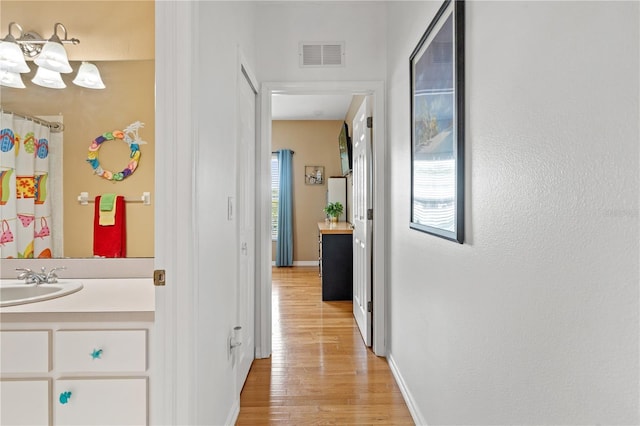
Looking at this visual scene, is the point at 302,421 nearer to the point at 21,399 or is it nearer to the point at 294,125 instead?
the point at 21,399

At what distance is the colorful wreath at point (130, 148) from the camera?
2031mm

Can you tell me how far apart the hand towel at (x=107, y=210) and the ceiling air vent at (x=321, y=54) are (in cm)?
170

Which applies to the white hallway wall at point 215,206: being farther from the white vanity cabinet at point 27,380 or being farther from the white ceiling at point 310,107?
the white ceiling at point 310,107

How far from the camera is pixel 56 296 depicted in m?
1.55

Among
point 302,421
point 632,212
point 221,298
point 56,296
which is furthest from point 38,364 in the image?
point 632,212

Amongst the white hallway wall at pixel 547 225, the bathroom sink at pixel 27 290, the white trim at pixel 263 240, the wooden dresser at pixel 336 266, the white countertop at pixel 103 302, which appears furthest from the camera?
the wooden dresser at pixel 336 266

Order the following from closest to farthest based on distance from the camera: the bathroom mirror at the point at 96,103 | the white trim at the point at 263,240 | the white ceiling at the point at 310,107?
the bathroom mirror at the point at 96,103 < the white trim at the point at 263,240 < the white ceiling at the point at 310,107

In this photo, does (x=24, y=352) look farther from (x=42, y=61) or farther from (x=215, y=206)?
(x=42, y=61)

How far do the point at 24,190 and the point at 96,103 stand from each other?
610 mm

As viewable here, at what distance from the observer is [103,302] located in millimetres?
1505

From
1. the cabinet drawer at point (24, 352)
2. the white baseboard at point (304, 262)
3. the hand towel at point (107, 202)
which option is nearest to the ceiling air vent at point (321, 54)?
the hand towel at point (107, 202)

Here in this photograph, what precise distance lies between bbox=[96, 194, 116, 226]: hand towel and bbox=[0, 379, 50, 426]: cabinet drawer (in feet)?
2.95

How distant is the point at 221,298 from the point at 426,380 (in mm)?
1087

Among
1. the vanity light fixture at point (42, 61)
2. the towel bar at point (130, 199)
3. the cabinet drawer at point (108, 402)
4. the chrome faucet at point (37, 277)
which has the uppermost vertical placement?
the vanity light fixture at point (42, 61)
